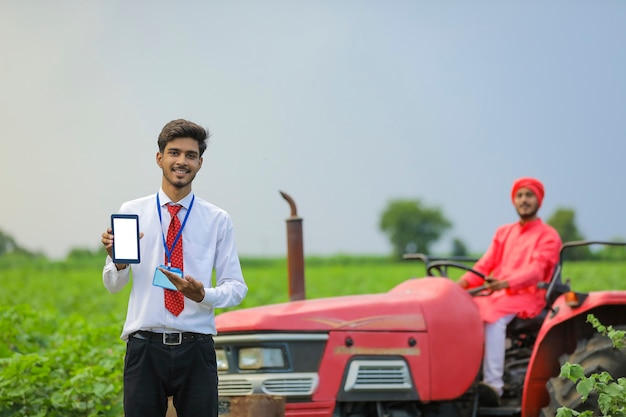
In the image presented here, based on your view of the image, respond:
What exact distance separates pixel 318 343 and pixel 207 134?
168cm

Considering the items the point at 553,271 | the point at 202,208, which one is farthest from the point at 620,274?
the point at 202,208

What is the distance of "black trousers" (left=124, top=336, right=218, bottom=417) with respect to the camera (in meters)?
3.51

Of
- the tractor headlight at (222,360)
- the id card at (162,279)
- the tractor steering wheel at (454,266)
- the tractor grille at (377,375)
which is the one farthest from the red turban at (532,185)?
the id card at (162,279)

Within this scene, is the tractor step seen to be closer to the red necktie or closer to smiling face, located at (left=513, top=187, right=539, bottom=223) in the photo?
smiling face, located at (left=513, top=187, right=539, bottom=223)

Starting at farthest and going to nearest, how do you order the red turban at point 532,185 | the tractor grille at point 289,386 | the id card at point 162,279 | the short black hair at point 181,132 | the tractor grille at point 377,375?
the red turban at point 532,185, the tractor grille at point 377,375, the tractor grille at point 289,386, the short black hair at point 181,132, the id card at point 162,279

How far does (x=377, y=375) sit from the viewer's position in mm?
5098

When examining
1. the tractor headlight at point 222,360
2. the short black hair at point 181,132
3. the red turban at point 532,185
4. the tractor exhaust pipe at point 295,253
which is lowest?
the tractor headlight at point 222,360

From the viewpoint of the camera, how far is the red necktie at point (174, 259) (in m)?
3.51

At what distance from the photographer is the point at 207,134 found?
3.69 meters

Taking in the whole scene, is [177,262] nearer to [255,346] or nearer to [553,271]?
[255,346]

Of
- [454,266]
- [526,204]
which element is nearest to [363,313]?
[454,266]

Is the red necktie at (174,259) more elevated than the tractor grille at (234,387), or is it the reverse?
the red necktie at (174,259)

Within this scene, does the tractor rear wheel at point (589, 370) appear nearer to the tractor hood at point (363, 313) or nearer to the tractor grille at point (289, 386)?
the tractor hood at point (363, 313)

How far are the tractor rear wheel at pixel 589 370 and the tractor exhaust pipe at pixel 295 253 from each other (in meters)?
1.45
